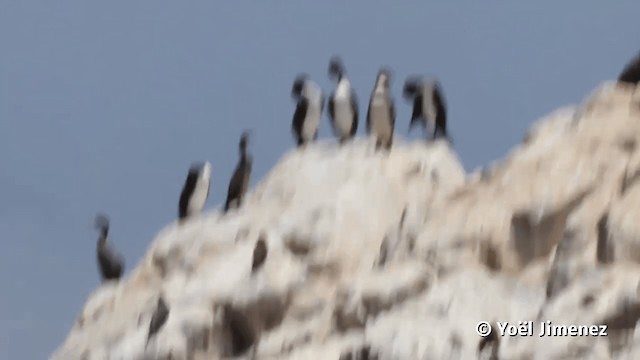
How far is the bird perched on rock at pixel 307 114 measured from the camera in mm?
33688

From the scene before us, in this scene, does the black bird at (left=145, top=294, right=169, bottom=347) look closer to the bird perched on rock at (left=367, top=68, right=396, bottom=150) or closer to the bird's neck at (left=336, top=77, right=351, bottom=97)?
the bird perched on rock at (left=367, top=68, right=396, bottom=150)

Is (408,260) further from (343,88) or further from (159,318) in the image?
(343,88)

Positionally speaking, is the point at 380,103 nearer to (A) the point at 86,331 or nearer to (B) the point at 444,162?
(B) the point at 444,162

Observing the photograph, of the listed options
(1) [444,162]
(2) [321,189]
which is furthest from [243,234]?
(1) [444,162]

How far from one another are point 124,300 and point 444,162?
17.4 ft

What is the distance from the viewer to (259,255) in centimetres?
2747

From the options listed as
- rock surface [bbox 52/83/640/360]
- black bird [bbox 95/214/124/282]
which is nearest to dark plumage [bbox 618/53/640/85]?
rock surface [bbox 52/83/640/360]

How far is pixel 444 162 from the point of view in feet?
96.1

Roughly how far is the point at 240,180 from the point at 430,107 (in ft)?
11.4

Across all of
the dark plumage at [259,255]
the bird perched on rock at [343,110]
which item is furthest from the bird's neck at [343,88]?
the dark plumage at [259,255]

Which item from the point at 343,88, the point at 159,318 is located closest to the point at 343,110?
the point at 343,88

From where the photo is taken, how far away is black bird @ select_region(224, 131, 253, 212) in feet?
104

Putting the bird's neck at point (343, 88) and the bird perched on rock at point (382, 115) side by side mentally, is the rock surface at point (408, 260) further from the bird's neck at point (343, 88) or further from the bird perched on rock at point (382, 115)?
the bird's neck at point (343, 88)

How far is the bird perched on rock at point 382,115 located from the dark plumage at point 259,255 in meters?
3.11
